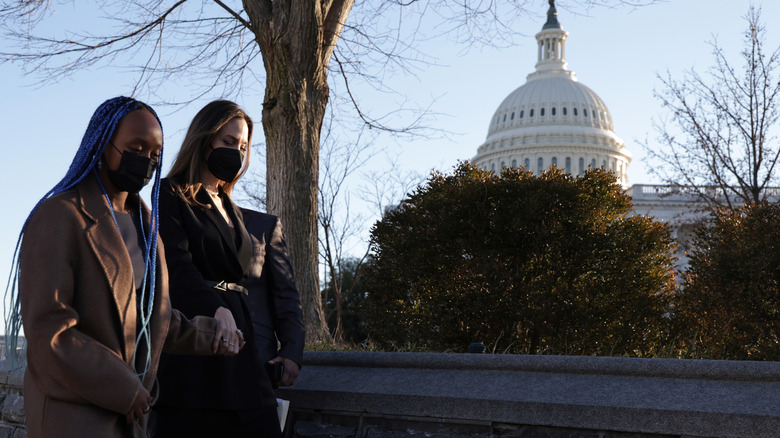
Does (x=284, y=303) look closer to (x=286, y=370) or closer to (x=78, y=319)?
(x=286, y=370)

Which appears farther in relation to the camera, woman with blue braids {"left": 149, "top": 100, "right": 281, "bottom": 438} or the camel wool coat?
woman with blue braids {"left": 149, "top": 100, "right": 281, "bottom": 438}

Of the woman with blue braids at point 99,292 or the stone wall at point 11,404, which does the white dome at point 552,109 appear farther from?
the woman with blue braids at point 99,292

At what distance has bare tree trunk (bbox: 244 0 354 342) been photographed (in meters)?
7.00

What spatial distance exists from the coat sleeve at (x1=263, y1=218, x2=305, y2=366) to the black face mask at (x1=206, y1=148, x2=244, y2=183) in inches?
14.7

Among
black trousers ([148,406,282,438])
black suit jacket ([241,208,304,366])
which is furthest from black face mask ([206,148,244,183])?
black trousers ([148,406,282,438])

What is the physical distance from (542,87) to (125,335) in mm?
98408

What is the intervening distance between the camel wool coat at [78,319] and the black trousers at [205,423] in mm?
653

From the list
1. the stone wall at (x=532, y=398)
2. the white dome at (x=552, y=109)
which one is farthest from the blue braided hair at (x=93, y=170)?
the white dome at (x=552, y=109)

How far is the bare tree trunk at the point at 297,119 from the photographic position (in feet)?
23.0

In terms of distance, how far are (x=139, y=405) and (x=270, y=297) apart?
50.5 inches

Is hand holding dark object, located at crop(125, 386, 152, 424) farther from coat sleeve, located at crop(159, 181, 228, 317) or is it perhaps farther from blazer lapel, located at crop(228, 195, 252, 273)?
blazer lapel, located at crop(228, 195, 252, 273)

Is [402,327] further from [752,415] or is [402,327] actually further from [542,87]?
[542,87]

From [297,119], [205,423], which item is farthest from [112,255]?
[297,119]

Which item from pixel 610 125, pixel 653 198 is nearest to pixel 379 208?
pixel 653 198
